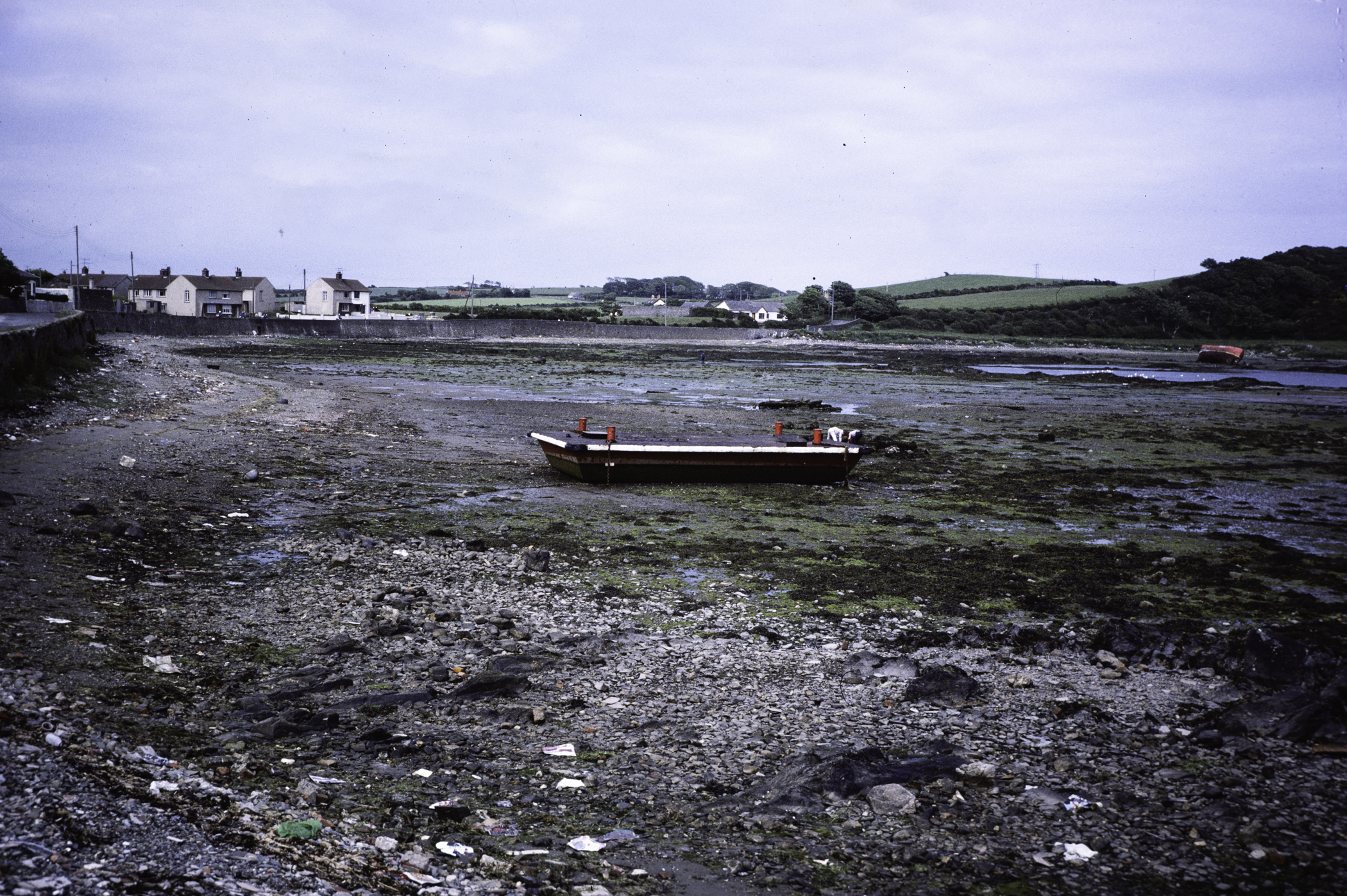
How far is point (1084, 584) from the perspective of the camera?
1045 centimetres

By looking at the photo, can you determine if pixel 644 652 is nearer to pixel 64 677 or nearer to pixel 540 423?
pixel 64 677

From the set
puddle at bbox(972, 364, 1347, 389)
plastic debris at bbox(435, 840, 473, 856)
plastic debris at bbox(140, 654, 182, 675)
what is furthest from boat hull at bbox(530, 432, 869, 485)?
puddle at bbox(972, 364, 1347, 389)

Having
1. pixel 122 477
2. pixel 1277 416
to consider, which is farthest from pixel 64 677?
pixel 1277 416

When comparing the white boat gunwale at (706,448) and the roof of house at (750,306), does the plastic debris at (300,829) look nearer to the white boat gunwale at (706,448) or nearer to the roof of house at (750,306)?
the white boat gunwale at (706,448)

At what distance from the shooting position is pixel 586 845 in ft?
16.1

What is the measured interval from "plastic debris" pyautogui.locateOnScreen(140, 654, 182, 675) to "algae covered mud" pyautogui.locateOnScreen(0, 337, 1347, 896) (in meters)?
0.02

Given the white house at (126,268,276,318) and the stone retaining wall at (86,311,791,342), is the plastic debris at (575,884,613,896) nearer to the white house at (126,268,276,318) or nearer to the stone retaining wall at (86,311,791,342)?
the stone retaining wall at (86,311,791,342)

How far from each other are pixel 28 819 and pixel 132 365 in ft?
99.5

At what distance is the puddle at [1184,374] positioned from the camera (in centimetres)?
5338

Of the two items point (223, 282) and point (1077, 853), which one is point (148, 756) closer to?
point (1077, 853)

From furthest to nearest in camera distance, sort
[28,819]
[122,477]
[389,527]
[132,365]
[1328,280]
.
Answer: [1328,280] → [132,365] → [122,477] → [389,527] → [28,819]

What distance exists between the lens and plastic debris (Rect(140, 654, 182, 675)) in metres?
6.77

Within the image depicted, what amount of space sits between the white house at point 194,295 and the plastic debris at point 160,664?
112498mm

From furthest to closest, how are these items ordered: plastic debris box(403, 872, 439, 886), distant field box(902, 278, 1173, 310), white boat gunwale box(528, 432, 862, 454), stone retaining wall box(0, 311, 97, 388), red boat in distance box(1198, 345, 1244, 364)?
1. distant field box(902, 278, 1173, 310)
2. red boat in distance box(1198, 345, 1244, 364)
3. stone retaining wall box(0, 311, 97, 388)
4. white boat gunwale box(528, 432, 862, 454)
5. plastic debris box(403, 872, 439, 886)
